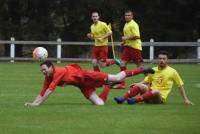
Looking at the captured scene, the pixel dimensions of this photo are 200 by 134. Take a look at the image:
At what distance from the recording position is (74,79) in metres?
14.1

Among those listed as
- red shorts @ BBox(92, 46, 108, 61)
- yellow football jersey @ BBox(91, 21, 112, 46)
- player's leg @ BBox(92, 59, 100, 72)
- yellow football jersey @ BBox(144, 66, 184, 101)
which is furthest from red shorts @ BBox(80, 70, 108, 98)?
yellow football jersey @ BBox(91, 21, 112, 46)

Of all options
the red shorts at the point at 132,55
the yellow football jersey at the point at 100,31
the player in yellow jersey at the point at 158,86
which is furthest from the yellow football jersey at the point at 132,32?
Result: the player in yellow jersey at the point at 158,86

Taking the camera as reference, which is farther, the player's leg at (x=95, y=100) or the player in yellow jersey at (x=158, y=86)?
the player in yellow jersey at (x=158, y=86)

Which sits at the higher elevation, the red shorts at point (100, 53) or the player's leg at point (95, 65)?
the red shorts at point (100, 53)

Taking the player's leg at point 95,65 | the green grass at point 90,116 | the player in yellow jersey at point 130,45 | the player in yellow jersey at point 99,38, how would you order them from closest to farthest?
the green grass at point 90,116 → the player in yellow jersey at point 130,45 → the player's leg at point 95,65 → the player in yellow jersey at point 99,38

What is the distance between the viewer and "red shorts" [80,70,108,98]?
14.3 m

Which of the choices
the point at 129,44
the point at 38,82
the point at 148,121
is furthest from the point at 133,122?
the point at 38,82

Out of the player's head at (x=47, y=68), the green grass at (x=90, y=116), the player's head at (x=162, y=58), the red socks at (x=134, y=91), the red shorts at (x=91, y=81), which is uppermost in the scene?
the player's head at (x=162, y=58)

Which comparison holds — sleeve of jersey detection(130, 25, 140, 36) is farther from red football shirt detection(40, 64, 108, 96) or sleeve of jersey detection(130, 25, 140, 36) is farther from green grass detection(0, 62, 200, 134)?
red football shirt detection(40, 64, 108, 96)

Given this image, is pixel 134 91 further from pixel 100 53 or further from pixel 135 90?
pixel 100 53

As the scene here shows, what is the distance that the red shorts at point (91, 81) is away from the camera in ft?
47.0

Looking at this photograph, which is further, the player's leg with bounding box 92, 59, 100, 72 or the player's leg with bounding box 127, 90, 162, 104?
the player's leg with bounding box 92, 59, 100, 72

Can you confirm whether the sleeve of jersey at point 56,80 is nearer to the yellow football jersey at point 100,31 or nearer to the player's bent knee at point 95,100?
the player's bent knee at point 95,100

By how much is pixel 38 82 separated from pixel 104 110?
26.4 ft
